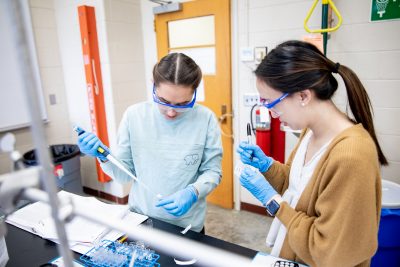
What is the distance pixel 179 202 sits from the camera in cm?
117

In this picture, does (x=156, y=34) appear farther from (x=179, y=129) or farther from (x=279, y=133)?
(x=179, y=129)

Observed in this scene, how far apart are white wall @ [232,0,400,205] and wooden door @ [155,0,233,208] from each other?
0.39 metres

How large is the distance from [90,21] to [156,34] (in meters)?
0.68

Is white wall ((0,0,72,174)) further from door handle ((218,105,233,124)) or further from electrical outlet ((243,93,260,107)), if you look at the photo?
electrical outlet ((243,93,260,107))

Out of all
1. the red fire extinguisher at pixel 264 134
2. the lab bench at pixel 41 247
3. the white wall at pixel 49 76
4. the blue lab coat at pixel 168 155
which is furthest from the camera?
the white wall at pixel 49 76

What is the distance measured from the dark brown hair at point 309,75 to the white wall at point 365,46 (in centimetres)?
138

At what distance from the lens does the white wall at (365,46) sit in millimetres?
2047

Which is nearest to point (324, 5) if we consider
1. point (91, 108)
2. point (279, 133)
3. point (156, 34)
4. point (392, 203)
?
point (279, 133)

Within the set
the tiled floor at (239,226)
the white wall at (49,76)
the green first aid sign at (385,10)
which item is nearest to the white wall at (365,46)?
the green first aid sign at (385,10)

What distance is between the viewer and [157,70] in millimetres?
1228

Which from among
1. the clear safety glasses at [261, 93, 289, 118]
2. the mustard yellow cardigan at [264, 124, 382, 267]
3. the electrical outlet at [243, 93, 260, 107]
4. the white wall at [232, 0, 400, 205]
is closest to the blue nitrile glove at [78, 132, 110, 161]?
the clear safety glasses at [261, 93, 289, 118]

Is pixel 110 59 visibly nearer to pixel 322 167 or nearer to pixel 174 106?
pixel 174 106

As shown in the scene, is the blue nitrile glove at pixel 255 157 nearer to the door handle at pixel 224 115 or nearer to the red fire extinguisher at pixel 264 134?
the red fire extinguisher at pixel 264 134

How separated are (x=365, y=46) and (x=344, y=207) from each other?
5.79 feet
